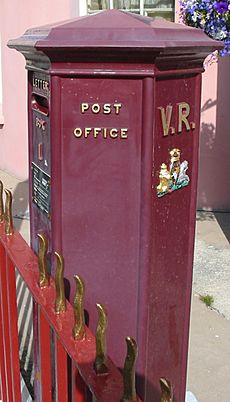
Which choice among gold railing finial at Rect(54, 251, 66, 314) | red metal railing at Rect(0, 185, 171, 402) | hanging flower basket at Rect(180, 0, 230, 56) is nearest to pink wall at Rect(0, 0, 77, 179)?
hanging flower basket at Rect(180, 0, 230, 56)

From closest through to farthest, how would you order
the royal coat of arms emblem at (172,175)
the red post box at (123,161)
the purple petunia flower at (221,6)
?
1. the red post box at (123,161)
2. the royal coat of arms emblem at (172,175)
3. the purple petunia flower at (221,6)

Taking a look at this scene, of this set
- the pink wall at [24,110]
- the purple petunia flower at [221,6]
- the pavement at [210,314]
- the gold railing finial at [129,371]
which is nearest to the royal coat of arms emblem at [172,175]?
the gold railing finial at [129,371]

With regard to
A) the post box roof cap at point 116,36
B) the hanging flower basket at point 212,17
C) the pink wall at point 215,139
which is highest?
the post box roof cap at point 116,36

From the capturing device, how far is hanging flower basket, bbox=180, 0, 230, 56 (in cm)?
397

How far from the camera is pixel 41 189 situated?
2297mm

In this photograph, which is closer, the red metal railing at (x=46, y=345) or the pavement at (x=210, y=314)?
the red metal railing at (x=46, y=345)

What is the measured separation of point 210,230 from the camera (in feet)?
19.1

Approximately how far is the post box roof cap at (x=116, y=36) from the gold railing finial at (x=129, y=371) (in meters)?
0.96

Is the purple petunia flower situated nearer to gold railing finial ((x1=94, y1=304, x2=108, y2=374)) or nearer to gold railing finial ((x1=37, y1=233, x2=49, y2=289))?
gold railing finial ((x1=37, y1=233, x2=49, y2=289))

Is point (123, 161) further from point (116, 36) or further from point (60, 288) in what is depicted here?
point (60, 288)

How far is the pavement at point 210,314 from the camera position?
10.8 feet

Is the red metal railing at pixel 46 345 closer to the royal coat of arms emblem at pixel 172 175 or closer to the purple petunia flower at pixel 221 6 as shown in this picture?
the royal coat of arms emblem at pixel 172 175

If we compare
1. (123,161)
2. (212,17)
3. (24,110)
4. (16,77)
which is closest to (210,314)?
(212,17)

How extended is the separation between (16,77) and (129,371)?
21.4 feet
